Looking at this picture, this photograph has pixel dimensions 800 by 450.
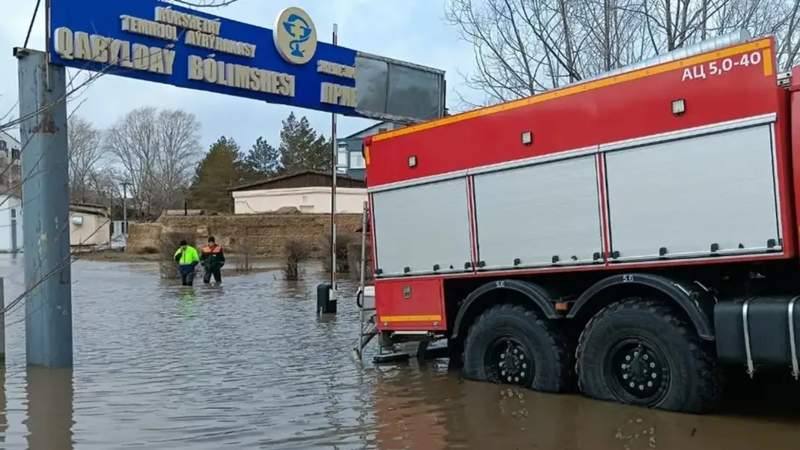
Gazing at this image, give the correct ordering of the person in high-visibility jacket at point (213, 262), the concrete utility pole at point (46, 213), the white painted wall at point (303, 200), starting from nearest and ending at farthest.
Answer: the concrete utility pole at point (46, 213), the person in high-visibility jacket at point (213, 262), the white painted wall at point (303, 200)

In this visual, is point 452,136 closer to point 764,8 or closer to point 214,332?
point 214,332

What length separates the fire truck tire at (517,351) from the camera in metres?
7.81

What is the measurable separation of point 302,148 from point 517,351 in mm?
94468

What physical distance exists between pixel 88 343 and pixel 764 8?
563 inches

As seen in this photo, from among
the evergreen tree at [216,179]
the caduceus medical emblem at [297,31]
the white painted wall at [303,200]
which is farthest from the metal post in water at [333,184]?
the evergreen tree at [216,179]

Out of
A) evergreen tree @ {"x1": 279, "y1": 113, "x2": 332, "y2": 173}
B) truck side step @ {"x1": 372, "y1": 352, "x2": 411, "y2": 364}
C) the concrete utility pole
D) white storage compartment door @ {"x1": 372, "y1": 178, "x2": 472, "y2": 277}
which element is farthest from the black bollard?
evergreen tree @ {"x1": 279, "y1": 113, "x2": 332, "y2": 173}

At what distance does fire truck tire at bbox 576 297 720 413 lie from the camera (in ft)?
22.0

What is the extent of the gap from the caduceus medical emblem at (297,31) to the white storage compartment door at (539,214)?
184 inches

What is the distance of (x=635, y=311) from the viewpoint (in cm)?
707

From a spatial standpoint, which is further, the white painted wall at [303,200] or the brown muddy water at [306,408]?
the white painted wall at [303,200]

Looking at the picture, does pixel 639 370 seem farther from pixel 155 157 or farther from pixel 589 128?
pixel 155 157

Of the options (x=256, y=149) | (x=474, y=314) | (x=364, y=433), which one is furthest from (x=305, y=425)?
(x=256, y=149)

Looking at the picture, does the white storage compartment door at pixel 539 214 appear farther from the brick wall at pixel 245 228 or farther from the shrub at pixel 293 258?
the brick wall at pixel 245 228

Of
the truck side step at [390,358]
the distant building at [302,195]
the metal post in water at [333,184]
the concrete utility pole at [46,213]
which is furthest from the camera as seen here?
the distant building at [302,195]
